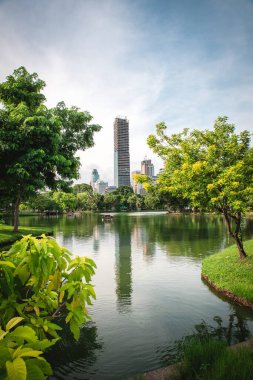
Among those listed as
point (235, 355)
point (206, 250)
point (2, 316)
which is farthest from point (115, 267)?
point (2, 316)

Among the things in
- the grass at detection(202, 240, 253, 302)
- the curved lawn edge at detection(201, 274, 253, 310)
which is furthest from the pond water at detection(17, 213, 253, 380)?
the grass at detection(202, 240, 253, 302)

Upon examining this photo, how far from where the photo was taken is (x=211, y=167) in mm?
14359

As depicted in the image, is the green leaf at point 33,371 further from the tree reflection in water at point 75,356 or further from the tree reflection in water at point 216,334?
the tree reflection in water at point 216,334

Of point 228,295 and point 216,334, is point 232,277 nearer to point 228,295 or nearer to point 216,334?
point 228,295

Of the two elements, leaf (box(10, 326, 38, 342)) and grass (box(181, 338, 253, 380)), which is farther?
grass (box(181, 338, 253, 380))

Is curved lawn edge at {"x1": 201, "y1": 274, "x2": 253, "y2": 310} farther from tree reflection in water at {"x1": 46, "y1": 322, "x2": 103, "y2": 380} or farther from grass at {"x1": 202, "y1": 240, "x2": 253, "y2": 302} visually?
tree reflection in water at {"x1": 46, "y1": 322, "x2": 103, "y2": 380}

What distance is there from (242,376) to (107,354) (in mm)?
4627

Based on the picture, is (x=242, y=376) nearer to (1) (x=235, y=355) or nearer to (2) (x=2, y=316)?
(1) (x=235, y=355)

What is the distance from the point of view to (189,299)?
12820 millimetres

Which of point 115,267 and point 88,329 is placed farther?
point 115,267

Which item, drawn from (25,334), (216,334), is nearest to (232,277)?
(216,334)

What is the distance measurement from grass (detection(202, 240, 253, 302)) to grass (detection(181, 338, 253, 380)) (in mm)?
6332

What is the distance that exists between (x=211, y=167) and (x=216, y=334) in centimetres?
812

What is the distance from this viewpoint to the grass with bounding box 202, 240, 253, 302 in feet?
40.2
